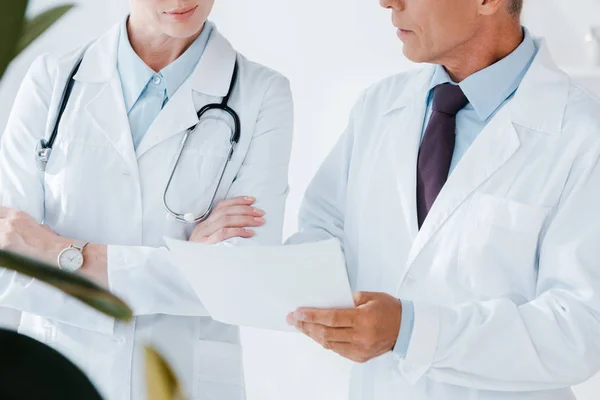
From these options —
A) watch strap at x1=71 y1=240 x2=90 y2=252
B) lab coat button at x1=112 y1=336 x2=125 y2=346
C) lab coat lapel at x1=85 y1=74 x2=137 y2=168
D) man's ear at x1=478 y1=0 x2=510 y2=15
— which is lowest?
lab coat button at x1=112 y1=336 x2=125 y2=346

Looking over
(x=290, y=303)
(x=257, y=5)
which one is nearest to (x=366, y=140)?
(x=290, y=303)

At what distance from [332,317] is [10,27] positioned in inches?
42.4

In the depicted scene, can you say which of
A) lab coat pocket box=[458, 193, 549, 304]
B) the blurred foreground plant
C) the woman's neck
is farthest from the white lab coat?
the blurred foreground plant

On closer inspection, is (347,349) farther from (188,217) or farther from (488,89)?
(488,89)

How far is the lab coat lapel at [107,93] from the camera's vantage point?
5.90ft

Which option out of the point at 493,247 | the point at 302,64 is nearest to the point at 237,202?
the point at 493,247

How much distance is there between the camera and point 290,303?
1.46 meters

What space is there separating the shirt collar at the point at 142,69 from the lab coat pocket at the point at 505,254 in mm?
695

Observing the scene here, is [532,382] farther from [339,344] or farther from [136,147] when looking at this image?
[136,147]

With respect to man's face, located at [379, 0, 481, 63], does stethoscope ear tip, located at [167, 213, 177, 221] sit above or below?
below

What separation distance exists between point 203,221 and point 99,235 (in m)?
0.21

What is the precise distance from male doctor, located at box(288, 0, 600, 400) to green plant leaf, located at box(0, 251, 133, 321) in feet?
3.35

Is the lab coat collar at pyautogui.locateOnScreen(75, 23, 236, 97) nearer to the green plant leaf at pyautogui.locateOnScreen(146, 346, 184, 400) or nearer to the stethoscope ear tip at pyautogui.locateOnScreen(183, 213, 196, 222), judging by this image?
the stethoscope ear tip at pyautogui.locateOnScreen(183, 213, 196, 222)

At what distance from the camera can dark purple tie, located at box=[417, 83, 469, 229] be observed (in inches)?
66.7
